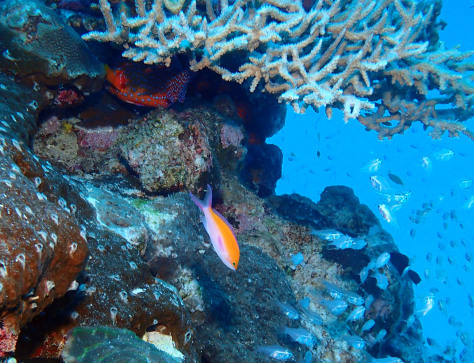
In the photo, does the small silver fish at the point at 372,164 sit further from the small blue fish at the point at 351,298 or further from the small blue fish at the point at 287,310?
the small blue fish at the point at 287,310

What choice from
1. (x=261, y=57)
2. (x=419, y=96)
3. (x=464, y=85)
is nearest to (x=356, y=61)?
(x=261, y=57)

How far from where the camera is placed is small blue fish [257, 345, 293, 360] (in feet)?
12.7

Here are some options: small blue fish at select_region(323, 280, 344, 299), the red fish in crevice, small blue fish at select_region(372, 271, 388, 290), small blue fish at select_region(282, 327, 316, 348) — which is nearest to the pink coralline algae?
the red fish in crevice

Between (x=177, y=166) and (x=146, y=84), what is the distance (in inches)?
52.3

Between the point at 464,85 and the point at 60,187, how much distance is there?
6.54m

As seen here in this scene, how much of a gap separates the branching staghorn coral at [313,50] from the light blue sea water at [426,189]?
242 cm

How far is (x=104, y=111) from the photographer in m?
4.64

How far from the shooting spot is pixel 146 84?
4398mm

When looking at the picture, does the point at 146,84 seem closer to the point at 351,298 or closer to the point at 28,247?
the point at 28,247

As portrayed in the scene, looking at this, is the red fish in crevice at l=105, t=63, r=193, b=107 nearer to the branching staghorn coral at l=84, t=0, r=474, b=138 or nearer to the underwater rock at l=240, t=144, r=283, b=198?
the branching staghorn coral at l=84, t=0, r=474, b=138

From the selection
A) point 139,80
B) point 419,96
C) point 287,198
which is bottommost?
point 139,80

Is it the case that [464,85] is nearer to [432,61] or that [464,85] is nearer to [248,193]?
[432,61]

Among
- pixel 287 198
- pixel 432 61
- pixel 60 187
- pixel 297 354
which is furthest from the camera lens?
pixel 287 198

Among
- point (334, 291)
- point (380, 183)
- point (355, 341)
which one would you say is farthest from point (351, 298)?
point (380, 183)
